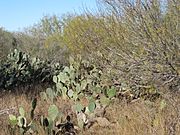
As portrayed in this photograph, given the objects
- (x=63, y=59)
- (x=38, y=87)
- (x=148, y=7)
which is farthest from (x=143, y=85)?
(x=63, y=59)

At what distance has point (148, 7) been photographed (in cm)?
735

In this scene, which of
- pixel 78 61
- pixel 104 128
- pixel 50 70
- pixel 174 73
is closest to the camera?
pixel 104 128

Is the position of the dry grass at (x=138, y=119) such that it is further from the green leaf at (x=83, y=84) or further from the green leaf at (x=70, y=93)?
the green leaf at (x=83, y=84)

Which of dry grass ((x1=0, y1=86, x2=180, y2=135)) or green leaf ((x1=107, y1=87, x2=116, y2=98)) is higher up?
green leaf ((x1=107, y1=87, x2=116, y2=98))

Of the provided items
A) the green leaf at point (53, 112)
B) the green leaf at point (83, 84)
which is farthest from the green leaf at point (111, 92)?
the green leaf at point (53, 112)

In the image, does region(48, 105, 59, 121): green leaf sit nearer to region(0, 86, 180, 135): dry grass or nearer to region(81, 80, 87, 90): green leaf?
region(0, 86, 180, 135): dry grass

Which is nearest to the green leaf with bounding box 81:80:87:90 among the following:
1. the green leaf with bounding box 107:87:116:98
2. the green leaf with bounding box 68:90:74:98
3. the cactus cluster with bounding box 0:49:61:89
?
the green leaf with bounding box 68:90:74:98

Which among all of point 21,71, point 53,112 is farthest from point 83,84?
point 21,71

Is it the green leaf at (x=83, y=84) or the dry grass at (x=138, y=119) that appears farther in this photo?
the green leaf at (x=83, y=84)

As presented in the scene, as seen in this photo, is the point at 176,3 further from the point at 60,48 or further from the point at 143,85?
the point at 60,48

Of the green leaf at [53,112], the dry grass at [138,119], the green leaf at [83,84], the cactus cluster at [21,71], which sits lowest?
the dry grass at [138,119]

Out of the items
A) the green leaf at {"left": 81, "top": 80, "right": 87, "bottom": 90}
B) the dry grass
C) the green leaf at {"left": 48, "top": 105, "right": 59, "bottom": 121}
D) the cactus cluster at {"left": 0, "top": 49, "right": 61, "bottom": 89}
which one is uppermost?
the cactus cluster at {"left": 0, "top": 49, "right": 61, "bottom": 89}

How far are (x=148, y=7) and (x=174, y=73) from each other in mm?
1387

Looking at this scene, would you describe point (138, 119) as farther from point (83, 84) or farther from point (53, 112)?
point (83, 84)
